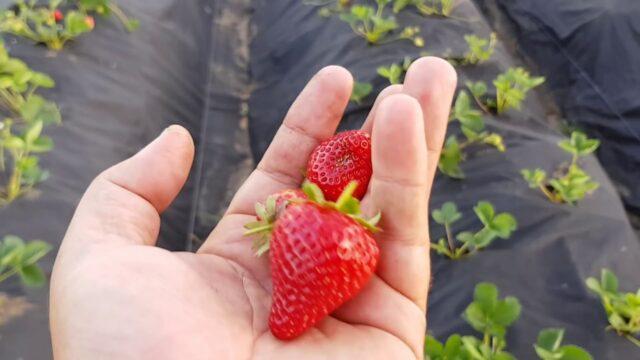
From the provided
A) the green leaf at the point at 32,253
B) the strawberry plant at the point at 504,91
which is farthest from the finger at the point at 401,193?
the strawberry plant at the point at 504,91

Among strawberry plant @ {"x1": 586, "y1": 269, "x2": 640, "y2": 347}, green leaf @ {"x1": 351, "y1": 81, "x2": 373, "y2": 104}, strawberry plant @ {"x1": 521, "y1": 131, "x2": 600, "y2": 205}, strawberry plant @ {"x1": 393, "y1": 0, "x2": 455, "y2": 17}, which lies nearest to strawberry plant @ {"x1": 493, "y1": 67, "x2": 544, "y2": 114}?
strawberry plant @ {"x1": 521, "y1": 131, "x2": 600, "y2": 205}

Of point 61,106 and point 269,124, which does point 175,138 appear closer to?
point 61,106

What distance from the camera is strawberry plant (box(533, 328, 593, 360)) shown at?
1569 millimetres

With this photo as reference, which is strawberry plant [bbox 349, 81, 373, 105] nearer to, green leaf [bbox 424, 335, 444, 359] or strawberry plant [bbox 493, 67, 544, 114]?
strawberry plant [bbox 493, 67, 544, 114]

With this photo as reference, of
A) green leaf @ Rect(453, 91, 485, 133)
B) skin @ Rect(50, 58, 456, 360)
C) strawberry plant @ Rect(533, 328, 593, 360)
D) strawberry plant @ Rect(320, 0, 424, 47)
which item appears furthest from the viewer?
strawberry plant @ Rect(320, 0, 424, 47)

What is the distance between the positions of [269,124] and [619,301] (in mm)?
2080

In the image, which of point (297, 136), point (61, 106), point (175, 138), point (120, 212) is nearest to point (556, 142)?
point (297, 136)

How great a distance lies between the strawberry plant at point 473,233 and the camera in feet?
6.59

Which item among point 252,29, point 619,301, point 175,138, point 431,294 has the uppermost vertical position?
point 175,138

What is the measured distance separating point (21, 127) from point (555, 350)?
2.19m

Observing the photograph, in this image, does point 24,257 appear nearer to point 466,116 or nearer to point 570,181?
point 466,116

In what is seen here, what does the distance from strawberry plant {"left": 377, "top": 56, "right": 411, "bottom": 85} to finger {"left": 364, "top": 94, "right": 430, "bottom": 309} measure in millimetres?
1373

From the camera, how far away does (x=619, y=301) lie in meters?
1.87

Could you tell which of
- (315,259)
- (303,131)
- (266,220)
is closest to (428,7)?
(303,131)
